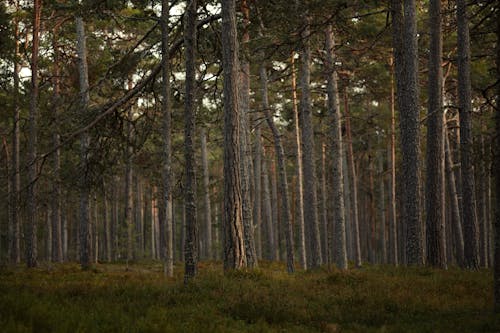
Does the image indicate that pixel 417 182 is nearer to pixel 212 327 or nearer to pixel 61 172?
pixel 212 327

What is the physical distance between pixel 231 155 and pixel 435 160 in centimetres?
630

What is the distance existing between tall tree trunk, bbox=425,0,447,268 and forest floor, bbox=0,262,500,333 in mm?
2014

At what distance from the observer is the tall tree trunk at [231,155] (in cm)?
1044

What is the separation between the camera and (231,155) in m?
10.5

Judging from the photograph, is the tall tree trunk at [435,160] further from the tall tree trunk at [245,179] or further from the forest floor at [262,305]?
the tall tree trunk at [245,179]

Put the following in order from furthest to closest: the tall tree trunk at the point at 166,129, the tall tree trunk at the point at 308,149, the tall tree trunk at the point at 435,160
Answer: the tall tree trunk at the point at 308,149
the tall tree trunk at the point at 435,160
the tall tree trunk at the point at 166,129

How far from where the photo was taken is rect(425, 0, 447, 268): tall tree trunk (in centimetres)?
1304

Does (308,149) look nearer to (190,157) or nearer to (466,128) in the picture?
(466,128)

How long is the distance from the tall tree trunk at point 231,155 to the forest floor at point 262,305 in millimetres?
622

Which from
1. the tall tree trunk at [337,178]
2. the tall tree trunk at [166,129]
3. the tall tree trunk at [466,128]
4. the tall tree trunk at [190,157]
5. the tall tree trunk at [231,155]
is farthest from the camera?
the tall tree trunk at [337,178]

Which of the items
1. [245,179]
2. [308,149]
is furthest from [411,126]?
[308,149]

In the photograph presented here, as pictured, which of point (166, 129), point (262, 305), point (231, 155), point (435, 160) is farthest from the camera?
point (435, 160)

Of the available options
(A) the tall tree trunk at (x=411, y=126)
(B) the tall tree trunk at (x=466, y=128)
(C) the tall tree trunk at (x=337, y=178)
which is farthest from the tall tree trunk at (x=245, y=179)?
(B) the tall tree trunk at (x=466, y=128)

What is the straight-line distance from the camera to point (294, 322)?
741cm
